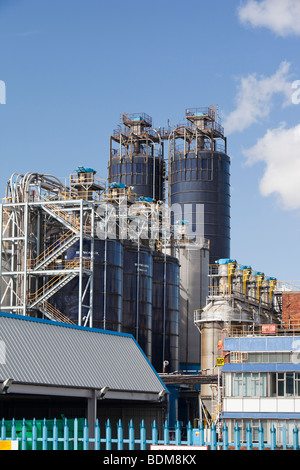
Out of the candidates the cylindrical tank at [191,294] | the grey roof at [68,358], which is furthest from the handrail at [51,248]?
the cylindrical tank at [191,294]

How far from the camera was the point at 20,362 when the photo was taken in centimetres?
2847

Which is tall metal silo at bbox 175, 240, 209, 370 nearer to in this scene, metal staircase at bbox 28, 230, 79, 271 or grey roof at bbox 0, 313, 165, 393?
metal staircase at bbox 28, 230, 79, 271

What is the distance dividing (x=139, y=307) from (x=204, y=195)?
28.4 metres

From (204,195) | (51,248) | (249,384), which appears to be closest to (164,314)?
(51,248)

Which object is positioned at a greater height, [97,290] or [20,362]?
[97,290]

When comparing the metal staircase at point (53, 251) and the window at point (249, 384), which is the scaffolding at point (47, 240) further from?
the window at point (249, 384)

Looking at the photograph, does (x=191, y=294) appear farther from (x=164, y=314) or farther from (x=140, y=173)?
(x=140, y=173)

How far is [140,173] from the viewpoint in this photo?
86000 mm

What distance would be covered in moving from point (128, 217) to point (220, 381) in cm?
1602

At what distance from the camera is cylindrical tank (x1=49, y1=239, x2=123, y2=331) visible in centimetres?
5050

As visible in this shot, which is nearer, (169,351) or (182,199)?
(169,351)
